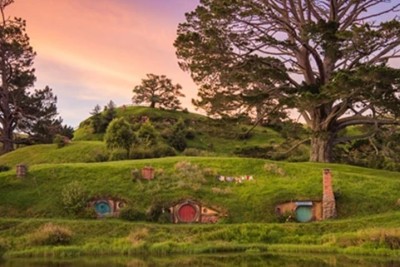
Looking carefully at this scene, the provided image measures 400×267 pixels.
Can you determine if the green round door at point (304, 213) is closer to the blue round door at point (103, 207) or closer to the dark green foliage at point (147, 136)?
the blue round door at point (103, 207)

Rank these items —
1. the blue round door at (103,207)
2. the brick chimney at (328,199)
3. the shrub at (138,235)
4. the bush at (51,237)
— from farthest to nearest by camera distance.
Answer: the blue round door at (103,207)
the brick chimney at (328,199)
the shrub at (138,235)
the bush at (51,237)

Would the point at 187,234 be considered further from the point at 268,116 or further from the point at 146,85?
the point at 146,85

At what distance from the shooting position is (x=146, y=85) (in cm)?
8856

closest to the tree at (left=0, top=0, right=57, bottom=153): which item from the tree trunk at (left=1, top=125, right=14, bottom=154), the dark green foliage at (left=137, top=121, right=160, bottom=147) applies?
the tree trunk at (left=1, top=125, right=14, bottom=154)

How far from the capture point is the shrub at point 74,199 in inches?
1462

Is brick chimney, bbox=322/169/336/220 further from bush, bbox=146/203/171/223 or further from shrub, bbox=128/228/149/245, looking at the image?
shrub, bbox=128/228/149/245

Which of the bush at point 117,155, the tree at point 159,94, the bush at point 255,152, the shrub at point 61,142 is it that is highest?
the tree at point 159,94

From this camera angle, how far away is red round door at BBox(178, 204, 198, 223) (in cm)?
3734

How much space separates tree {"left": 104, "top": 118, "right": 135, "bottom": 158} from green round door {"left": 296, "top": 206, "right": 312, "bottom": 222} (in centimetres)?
2014

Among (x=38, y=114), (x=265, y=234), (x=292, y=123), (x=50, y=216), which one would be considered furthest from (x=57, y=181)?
(x=38, y=114)

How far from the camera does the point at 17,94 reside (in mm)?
71312

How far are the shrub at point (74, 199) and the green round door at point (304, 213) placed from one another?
44.8ft

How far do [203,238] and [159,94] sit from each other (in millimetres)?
57265

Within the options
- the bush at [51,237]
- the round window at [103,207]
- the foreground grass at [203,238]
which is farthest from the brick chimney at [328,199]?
the bush at [51,237]
